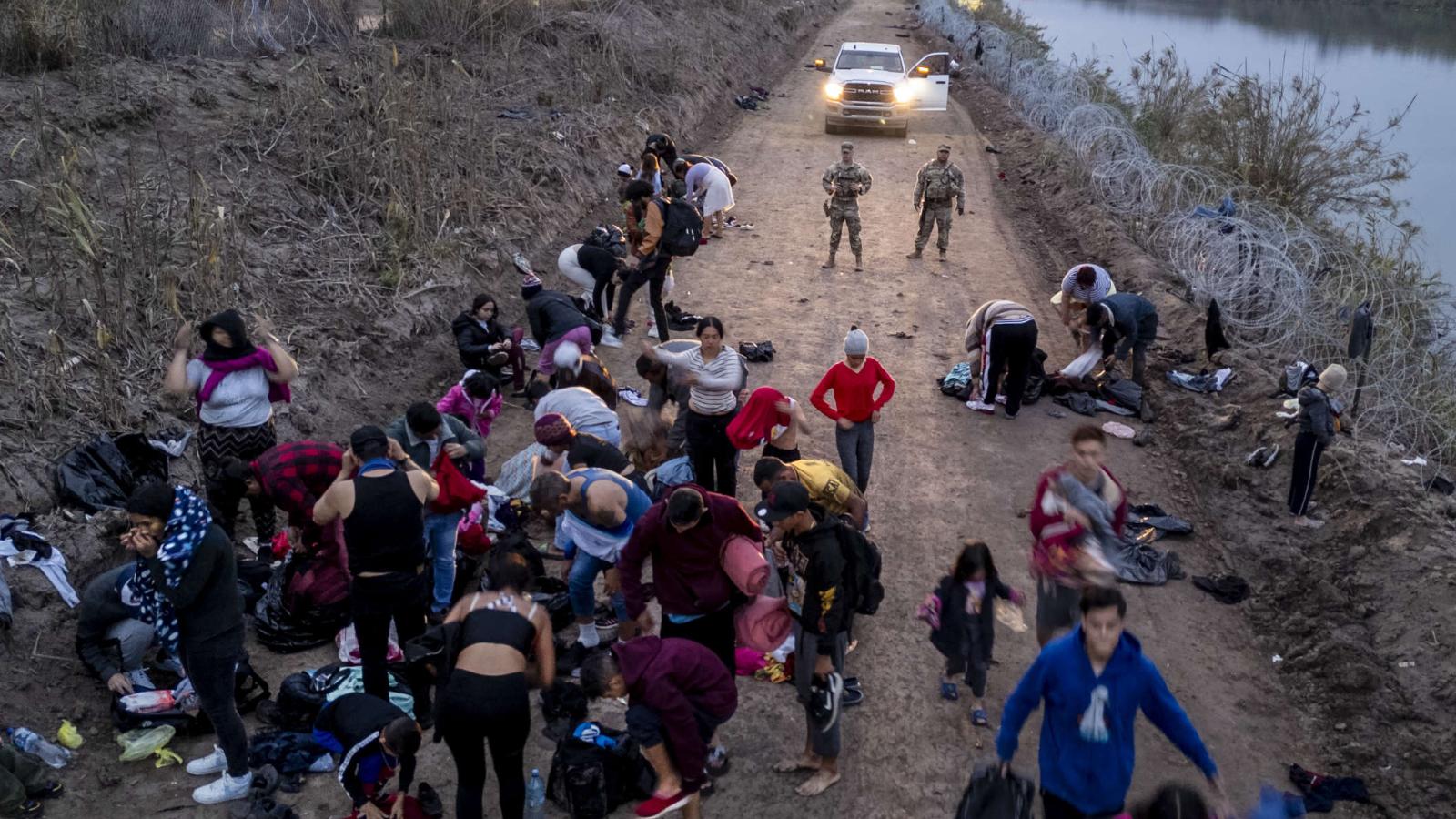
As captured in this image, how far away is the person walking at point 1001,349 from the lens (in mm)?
9766

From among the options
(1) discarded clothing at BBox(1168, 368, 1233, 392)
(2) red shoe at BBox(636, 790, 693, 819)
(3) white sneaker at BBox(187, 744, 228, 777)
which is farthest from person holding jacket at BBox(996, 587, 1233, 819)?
(1) discarded clothing at BBox(1168, 368, 1233, 392)

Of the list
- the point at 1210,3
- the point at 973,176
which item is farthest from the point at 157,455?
the point at 1210,3

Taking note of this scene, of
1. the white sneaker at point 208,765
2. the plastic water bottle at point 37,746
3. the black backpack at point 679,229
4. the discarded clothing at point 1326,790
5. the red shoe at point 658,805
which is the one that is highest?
the black backpack at point 679,229

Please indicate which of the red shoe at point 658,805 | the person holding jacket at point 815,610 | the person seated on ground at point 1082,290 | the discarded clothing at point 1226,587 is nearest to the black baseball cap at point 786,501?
the person holding jacket at point 815,610

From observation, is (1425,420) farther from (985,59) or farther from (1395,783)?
(985,59)

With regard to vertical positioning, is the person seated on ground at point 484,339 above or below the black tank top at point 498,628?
below

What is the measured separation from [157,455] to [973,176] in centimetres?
1503

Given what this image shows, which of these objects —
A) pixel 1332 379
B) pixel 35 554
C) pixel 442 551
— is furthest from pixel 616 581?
pixel 1332 379

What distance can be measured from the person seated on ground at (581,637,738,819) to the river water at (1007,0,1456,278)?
1967cm

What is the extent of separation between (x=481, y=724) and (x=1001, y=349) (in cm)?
665

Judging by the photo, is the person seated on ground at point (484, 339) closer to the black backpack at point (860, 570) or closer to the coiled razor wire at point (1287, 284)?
the black backpack at point (860, 570)

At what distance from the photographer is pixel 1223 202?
14.0m

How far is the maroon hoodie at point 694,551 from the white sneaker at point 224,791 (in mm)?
2237

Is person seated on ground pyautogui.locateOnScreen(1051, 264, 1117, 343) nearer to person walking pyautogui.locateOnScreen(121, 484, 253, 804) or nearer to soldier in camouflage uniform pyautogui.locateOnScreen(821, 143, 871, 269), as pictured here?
soldier in camouflage uniform pyautogui.locateOnScreen(821, 143, 871, 269)
